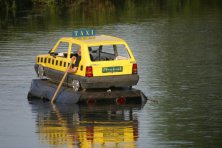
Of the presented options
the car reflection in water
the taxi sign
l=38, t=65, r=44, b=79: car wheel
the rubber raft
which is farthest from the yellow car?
l=38, t=65, r=44, b=79: car wheel


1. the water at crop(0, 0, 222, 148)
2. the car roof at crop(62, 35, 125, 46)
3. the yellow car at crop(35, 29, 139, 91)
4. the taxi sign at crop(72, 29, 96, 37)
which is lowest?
the water at crop(0, 0, 222, 148)

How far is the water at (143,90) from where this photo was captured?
1978 cm

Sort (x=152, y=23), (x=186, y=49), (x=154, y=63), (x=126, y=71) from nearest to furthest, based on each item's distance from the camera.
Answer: (x=126, y=71) < (x=154, y=63) < (x=186, y=49) < (x=152, y=23)

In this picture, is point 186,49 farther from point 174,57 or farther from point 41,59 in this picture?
point 41,59

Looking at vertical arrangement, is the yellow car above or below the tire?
above

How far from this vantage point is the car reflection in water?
756 inches

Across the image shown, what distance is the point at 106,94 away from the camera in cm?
2352

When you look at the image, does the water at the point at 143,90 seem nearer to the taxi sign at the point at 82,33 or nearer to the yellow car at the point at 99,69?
the yellow car at the point at 99,69

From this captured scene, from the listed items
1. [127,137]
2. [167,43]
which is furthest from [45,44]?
[127,137]

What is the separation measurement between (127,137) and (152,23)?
29164 mm

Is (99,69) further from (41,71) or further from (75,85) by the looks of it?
(41,71)

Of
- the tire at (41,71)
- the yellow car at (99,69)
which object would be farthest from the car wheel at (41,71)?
the yellow car at (99,69)

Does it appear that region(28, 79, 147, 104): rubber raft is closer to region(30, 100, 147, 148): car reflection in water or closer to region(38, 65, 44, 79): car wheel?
region(30, 100, 147, 148): car reflection in water

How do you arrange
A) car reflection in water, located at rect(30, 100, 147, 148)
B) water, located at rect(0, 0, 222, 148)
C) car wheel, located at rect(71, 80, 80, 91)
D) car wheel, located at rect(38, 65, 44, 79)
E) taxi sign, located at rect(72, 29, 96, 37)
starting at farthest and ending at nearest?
car wheel, located at rect(38, 65, 44, 79), taxi sign, located at rect(72, 29, 96, 37), car wheel, located at rect(71, 80, 80, 91), water, located at rect(0, 0, 222, 148), car reflection in water, located at rect(30, 100, 147, 148)
